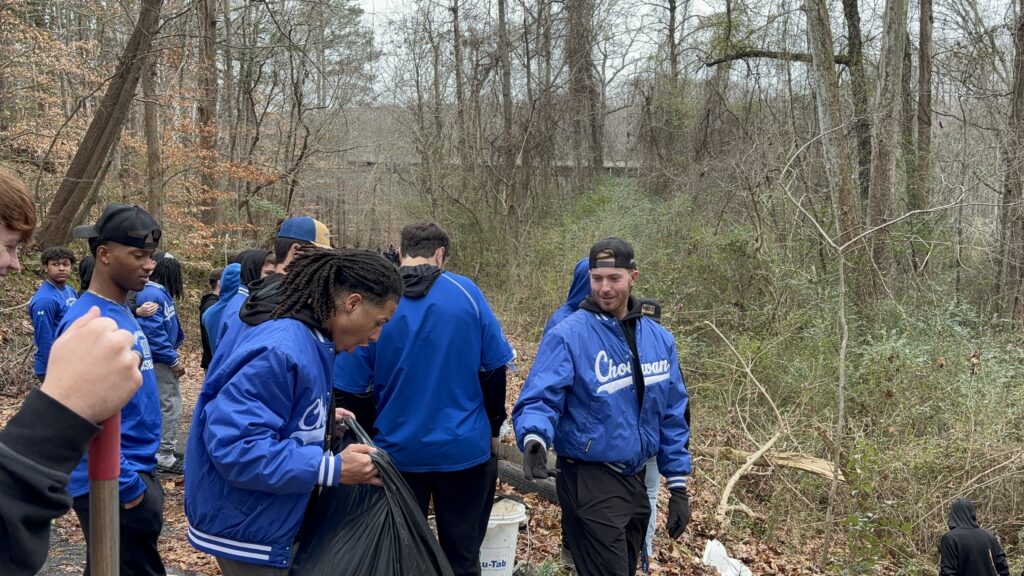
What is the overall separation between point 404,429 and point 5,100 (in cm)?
1415

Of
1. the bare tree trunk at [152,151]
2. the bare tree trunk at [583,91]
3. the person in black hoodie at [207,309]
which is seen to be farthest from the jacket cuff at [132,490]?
the bare tree trunk at [583,91]

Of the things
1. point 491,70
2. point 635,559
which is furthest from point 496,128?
point 635,559

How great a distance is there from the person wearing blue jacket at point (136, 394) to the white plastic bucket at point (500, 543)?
180 cm

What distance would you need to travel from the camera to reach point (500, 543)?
4.30m

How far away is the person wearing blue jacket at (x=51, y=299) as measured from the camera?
Result: 5.30 metres

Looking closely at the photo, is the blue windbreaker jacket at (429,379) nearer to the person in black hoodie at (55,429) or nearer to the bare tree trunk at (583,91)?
the person in black hoodie at (55,429)

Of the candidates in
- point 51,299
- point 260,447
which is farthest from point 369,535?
point 51,299

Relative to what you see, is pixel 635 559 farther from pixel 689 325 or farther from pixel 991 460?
pixel 689 325

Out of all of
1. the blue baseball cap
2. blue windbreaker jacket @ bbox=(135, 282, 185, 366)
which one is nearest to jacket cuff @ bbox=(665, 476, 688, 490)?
the blue baseball cap

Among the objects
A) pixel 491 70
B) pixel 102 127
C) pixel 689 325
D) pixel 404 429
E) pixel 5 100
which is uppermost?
pixel 491 70

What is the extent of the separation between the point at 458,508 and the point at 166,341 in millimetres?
3906

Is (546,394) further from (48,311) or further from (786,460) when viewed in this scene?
(786,460)

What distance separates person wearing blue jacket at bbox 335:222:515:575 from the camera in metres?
3.51

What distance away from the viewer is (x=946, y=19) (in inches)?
736
